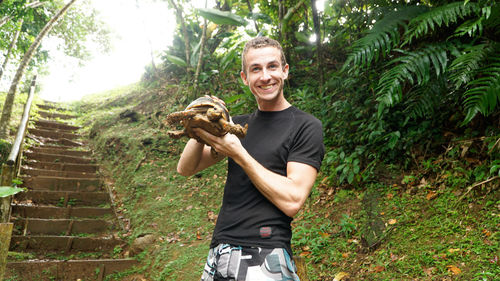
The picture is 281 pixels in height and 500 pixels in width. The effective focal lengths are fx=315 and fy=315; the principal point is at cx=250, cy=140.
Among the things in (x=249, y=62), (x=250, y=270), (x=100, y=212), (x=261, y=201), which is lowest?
(x=100, y=212)

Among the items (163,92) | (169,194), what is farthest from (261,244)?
(163,92)

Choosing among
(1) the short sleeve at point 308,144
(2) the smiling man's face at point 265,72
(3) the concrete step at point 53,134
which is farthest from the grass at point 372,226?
(3) the concrete step at point 53,134

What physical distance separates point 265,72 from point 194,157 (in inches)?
19.3

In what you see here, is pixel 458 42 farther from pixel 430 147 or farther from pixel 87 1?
pixel 87 1

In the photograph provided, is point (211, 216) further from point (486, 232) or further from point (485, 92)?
point (485, 92)

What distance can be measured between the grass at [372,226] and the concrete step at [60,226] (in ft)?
1.36

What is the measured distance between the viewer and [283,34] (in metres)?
5.72

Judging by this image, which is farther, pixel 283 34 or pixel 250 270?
pixel 283 34

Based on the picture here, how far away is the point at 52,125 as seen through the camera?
8.72 m

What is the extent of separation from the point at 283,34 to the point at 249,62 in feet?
15.4

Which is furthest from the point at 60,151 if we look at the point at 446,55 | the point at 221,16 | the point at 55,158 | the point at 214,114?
the point at 446,55

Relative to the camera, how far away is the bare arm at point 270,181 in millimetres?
1116

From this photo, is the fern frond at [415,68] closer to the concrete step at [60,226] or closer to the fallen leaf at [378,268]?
the fallen leaf at [378,268]

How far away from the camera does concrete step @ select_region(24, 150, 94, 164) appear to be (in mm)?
6379
